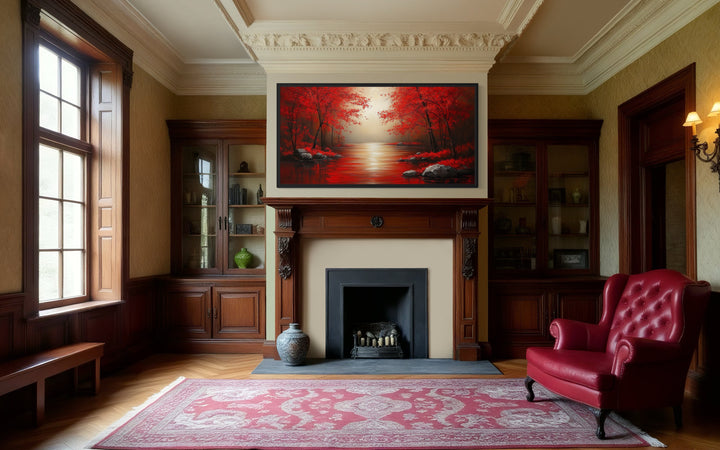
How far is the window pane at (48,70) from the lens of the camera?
12.4ft

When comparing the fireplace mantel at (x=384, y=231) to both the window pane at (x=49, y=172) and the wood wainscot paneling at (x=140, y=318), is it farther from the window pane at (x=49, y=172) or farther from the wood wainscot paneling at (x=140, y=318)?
the window pane at (x=49, y=172)

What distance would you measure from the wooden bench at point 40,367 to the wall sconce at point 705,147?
198 inches

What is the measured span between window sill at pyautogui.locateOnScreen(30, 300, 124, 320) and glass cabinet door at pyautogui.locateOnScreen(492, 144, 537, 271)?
164 inches

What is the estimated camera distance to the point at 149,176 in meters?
5.04

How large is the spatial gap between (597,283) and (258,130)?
4238 millimetres

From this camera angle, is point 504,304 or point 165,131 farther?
point 165,131

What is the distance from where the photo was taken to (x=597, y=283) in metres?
5.01

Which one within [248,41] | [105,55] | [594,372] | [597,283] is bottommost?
[594,372]

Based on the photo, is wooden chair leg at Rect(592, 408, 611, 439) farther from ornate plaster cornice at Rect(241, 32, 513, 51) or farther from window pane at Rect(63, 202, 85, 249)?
window pane at Rect(63, 202, 85, 249)

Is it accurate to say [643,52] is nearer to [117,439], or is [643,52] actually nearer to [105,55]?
[105,55]

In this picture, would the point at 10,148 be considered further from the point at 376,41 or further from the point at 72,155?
the point at 376,41

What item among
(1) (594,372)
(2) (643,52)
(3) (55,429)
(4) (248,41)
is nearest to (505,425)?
(1) (594,372)

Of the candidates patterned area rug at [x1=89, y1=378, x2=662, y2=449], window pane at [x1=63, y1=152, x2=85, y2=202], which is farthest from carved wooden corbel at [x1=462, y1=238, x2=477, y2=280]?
window pane at [x1=63, y1=152, x2=85, y2=202]

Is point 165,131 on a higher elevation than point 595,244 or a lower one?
higher
